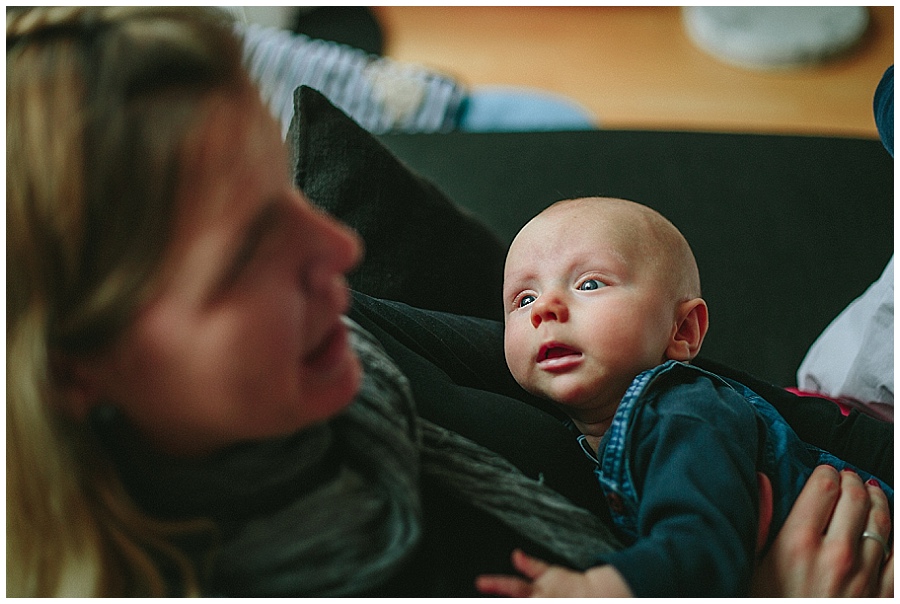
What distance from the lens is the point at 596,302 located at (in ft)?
2.99

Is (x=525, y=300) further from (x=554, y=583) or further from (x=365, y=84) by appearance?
(x=365, y=84)

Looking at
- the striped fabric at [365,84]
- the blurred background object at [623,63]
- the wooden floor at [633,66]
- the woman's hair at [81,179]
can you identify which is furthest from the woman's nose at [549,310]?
the blurred background object at [623,63]

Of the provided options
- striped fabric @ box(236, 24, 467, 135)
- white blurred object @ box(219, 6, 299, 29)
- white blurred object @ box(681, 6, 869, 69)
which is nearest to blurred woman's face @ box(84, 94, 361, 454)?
striped fabric @ box(236, 24, 467, 135)

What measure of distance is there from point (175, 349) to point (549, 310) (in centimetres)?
48

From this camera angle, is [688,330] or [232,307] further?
[688,330]

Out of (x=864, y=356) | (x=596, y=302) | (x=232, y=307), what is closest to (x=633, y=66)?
(x=864, y=356)

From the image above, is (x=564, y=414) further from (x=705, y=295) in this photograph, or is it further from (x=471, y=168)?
(x=471, y=168)

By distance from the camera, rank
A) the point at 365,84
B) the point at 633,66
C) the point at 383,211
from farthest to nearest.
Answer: the point at 633,66 < the point at 365,84 < the point at 383,211

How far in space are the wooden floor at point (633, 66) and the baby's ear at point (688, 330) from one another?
1780mm

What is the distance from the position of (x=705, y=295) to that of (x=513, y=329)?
58 centimetres

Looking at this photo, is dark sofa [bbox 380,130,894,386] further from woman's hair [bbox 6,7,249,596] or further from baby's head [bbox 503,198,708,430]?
woman's hair [bbox 6,7,249,596]

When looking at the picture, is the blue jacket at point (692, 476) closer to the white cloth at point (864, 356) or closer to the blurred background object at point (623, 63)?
the white cloth at point (864, 356)

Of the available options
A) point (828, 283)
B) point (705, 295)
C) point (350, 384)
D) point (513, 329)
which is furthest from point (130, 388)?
point (828, 283)

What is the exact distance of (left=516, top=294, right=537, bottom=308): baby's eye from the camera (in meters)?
0.99
